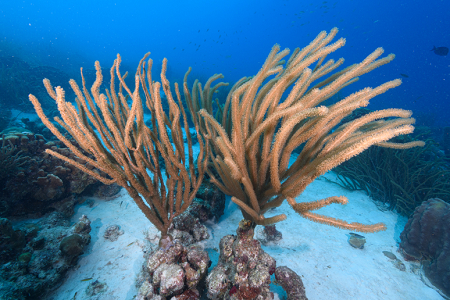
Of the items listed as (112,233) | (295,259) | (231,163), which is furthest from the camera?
(112,233)

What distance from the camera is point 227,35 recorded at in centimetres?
6556

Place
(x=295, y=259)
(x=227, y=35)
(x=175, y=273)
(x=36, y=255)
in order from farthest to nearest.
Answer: (x=227, y=35) < (x=295, y=259) < (x=36, y=255) < (x=175, y=273)

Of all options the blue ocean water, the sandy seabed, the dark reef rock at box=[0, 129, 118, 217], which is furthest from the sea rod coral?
the blue ocean water

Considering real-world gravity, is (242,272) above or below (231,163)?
below

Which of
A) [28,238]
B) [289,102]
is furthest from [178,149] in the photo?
[28,238]

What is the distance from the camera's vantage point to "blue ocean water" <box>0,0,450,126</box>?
38031 millimetres

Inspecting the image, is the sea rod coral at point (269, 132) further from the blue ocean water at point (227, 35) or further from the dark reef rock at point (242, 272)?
the blue ocean water at point (227, 35)

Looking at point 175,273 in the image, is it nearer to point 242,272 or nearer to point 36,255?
point 242,272

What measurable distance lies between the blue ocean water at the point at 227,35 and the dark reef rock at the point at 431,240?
20.3 m

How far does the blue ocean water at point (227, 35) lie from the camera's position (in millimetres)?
38031

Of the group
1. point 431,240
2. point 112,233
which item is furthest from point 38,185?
point 431,240

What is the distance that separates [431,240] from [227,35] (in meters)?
76.1

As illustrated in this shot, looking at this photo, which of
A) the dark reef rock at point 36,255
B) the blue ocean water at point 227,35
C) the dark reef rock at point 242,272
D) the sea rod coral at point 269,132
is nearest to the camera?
the sea rod coral at point 269,132

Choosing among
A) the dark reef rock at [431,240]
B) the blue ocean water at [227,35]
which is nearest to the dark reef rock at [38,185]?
the dark reef rock at [431,240]
